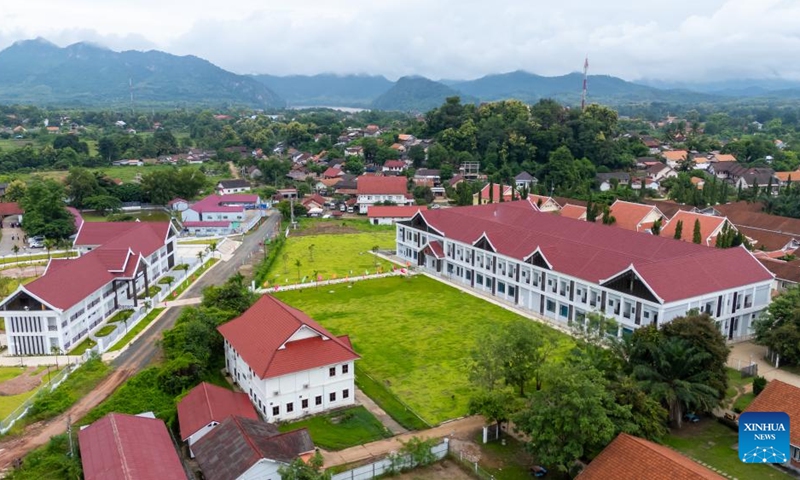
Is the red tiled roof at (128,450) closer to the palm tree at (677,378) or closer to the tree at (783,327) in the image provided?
the palm tree at (677,378)

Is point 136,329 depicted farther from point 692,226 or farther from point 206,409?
point 692,226

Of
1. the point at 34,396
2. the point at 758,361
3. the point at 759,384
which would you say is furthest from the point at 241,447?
the point at 758,361

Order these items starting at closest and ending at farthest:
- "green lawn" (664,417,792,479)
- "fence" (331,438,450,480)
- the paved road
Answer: "fence" (331,438,450,480)
"green lawn" (664,417,792,479)
the paved road

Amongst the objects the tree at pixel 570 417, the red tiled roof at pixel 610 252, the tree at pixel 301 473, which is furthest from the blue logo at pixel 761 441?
the red tiled roof at pixel 610 252

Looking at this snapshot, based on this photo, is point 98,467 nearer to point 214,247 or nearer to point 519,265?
point 519,265

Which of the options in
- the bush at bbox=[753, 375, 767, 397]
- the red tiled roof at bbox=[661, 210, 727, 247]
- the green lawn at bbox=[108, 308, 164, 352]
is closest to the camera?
the bush at bbox=[753, 375, 767, 397]

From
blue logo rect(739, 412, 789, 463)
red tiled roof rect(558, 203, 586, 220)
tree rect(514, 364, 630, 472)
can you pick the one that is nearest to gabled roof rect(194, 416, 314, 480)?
tree rect(514, 364, 630, 472)

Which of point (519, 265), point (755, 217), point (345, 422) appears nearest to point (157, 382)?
point (345, 422)

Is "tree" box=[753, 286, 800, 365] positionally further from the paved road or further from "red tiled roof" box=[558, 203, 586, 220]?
"red tiled roof" box=[558, 203, 586, 220]
